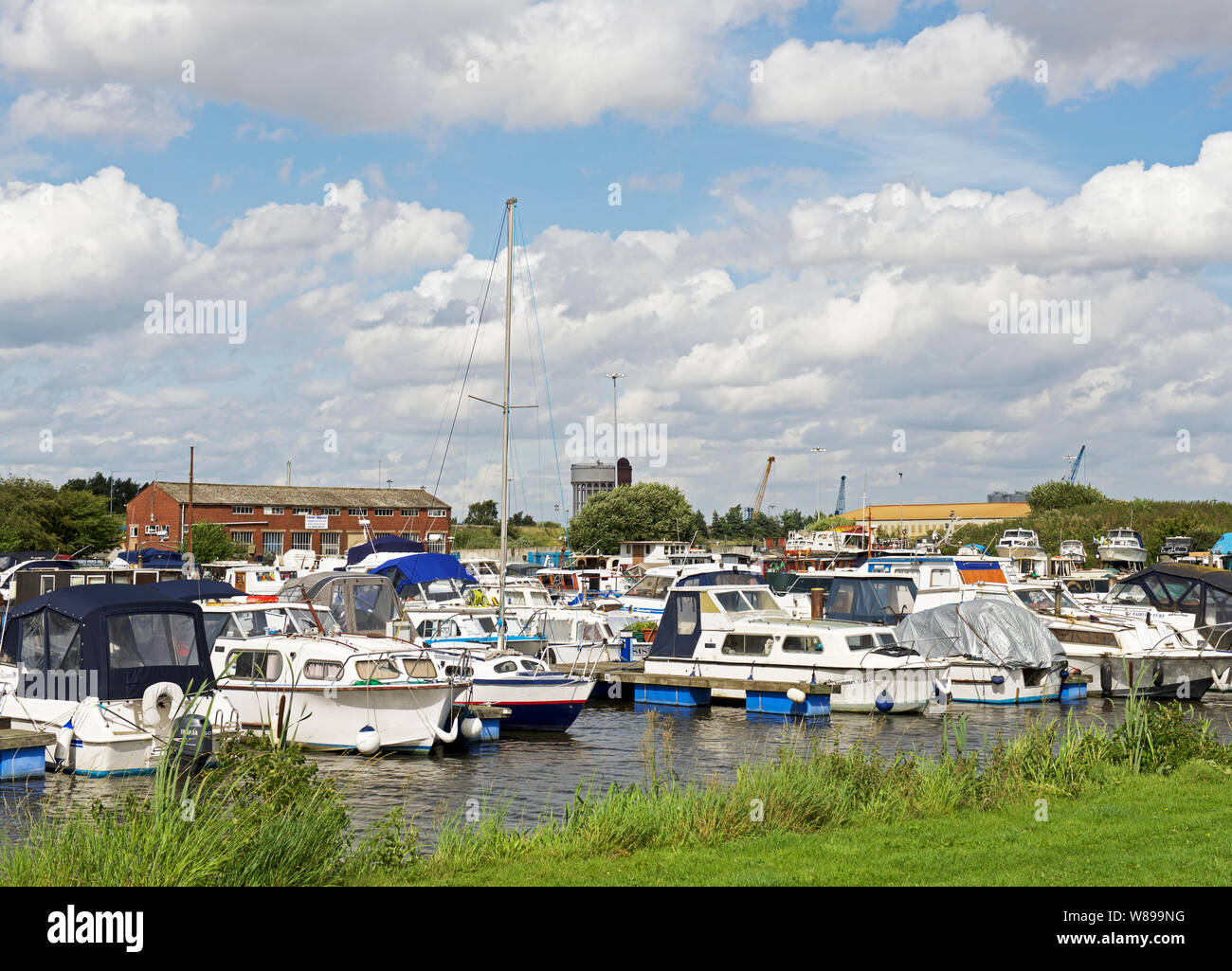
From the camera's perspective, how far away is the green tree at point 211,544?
95250 mm

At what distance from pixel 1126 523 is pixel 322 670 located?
94.7 m

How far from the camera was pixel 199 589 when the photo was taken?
110 ft

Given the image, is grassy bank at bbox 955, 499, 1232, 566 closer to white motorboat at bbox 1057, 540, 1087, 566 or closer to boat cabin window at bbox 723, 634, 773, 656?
white motorboat at bbox 1057, 540, 1087, 566

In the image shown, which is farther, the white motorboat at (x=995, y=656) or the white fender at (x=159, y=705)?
the white motorboat at (x=995, y=656)

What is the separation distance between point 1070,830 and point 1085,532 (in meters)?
99.0

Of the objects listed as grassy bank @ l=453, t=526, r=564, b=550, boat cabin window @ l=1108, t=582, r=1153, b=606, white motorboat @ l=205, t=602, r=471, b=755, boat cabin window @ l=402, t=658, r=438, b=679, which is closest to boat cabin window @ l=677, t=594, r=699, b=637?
white motorboat @ l=205, t=602, r=471, b=755

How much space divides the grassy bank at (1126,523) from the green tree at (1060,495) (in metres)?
20.9

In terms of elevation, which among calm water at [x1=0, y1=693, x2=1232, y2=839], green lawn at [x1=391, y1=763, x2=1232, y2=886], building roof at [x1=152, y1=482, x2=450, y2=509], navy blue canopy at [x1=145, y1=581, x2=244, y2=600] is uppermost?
building roof at [x1=152, y1=482, x2=450, y2=509]

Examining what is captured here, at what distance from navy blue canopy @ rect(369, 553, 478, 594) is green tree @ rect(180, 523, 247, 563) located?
181 feet

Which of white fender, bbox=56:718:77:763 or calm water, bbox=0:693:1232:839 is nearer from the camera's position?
calm water, bbox=0:693:1232:839

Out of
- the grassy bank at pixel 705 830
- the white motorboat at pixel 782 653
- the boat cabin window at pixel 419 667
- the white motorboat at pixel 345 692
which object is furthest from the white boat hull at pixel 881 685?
the grassy bank at pixel 705 830

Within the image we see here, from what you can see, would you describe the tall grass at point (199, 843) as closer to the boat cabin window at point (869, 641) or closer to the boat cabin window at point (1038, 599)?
the boat cabin window at point (869, 641)

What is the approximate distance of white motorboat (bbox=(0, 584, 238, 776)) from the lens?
67.4 feet
